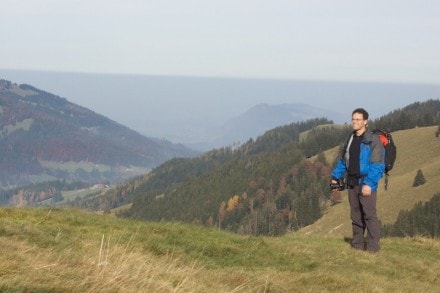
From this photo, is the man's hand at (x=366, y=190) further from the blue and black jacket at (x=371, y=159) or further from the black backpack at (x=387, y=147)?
the black backpack at (x=387, y=147)

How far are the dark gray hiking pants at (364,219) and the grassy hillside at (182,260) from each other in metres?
0.51

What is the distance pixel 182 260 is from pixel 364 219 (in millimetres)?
6219

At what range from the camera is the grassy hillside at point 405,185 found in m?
127

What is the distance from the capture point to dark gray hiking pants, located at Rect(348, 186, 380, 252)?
43.3 ft

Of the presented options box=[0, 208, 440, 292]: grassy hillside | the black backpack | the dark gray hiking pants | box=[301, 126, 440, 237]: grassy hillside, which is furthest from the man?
box=[301, 126, 440, 237]: grassy hillside

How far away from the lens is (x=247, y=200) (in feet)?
646

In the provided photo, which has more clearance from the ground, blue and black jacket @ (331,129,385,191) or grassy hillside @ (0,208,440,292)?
blue and black jacket @ (331,129,385,191)

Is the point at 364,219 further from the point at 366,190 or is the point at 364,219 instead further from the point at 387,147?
the point at 387,147

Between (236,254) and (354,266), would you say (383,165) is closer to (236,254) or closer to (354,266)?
(354,266)

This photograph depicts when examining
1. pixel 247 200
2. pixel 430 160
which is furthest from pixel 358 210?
pixel 247 200

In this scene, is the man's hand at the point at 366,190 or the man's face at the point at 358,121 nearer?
Answer: the man's hand at the point at 366,190

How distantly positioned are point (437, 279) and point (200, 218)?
7496 inches

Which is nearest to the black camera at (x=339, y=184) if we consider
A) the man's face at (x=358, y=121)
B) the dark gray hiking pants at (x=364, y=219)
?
the dark gray hiking pants at (x=364, y=219)

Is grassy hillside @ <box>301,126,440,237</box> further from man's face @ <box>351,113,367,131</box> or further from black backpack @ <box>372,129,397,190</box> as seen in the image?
man's face @ <box>351,113,367,131</box>
